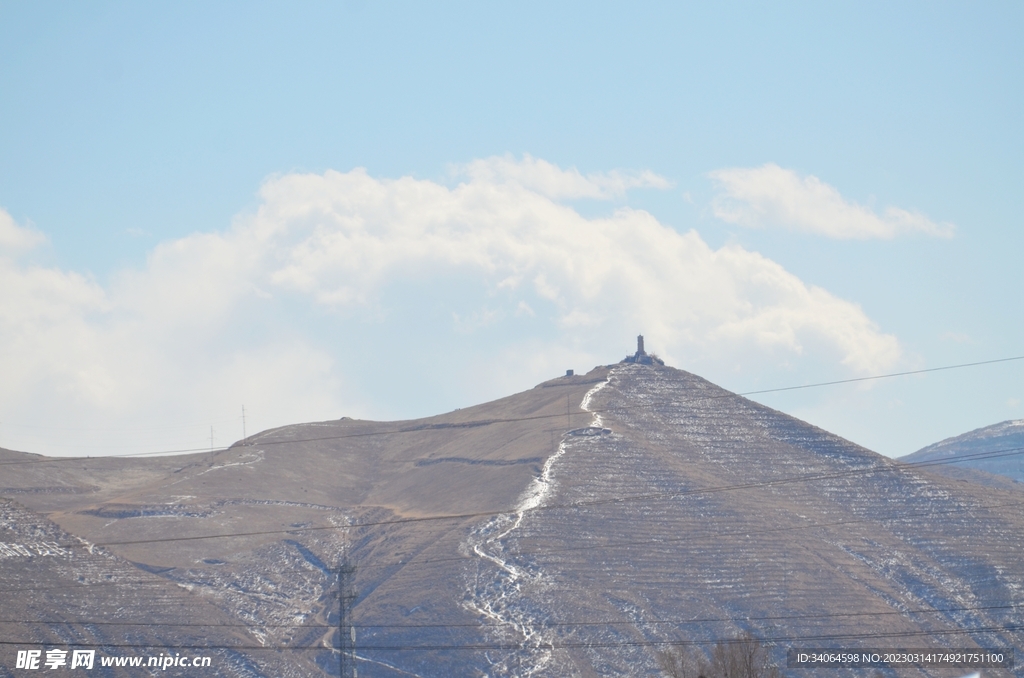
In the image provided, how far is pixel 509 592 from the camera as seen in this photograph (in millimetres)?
111875

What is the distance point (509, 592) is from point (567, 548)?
1158 cm

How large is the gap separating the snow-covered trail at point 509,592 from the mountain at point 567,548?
0.27 meters

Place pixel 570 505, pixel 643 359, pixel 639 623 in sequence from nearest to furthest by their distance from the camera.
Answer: pixel 639 623, pixel 570 505, pixel 643 359

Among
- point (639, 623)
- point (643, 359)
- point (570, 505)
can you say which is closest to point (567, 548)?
point (570, 505)

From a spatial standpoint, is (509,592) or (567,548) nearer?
(509,592)

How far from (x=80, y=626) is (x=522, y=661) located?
123ft

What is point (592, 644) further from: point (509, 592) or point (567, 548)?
point (567, 548)

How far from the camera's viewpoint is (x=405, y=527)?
14175cm

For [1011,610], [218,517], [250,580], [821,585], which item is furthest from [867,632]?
[218,517]

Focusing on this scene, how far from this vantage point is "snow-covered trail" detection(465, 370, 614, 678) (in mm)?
100812

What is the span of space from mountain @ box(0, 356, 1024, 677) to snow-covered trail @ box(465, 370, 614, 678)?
0.90ft

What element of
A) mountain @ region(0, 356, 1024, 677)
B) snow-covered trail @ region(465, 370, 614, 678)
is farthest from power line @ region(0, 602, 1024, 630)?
snow-covered trail @ region(465, 370, 614, 678)

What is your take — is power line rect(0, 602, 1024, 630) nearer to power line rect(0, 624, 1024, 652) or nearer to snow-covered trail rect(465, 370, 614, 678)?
snow-covered trail rect(465, 370, 614, 678)

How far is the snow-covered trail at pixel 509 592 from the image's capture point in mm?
100812
